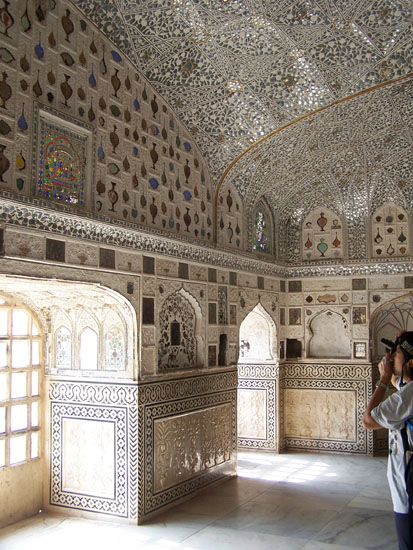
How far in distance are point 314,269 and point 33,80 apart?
252 inches

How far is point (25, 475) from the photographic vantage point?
6809mm

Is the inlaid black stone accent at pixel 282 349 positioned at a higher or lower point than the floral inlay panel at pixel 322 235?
lower

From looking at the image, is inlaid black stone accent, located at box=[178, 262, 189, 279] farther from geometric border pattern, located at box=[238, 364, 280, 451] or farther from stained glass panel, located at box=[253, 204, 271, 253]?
geometric border pattern, located at box=[238, 364, 280, 451]

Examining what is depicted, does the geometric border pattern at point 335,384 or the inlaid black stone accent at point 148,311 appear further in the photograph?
the geometric border pattern at point 335,384

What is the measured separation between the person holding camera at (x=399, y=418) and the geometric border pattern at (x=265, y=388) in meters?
6.34

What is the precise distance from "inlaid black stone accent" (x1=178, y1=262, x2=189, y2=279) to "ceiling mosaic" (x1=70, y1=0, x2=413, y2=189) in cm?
170

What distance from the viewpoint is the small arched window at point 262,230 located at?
9.79 metres

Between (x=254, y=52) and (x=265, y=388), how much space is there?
5.74 meters

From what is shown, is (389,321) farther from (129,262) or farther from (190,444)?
(129,262)

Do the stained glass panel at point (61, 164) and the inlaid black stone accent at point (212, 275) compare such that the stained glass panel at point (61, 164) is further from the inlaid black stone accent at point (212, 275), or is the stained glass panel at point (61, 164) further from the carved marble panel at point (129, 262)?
the inlaid black stone accent at point (212, 275)

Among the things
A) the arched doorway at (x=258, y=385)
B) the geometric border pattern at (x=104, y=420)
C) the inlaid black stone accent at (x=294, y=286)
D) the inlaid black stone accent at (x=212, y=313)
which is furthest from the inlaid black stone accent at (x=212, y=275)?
the inlaid black stone accent at (x=294, y=286)

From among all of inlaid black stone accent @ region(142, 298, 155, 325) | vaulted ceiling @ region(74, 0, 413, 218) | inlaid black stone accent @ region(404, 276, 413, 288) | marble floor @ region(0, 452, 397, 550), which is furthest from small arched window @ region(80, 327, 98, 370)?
inlaid black stone accent @ region(404, 276, 413, 288)

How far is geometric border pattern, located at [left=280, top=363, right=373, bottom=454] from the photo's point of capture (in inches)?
394

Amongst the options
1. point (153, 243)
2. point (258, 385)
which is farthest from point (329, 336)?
point (153, 243)
